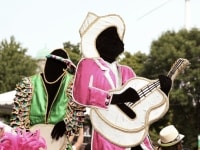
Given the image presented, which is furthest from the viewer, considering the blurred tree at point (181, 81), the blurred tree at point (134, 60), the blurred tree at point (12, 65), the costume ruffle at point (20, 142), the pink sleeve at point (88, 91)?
the blurred tree at point (134, 60)

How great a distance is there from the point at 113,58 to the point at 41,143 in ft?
4.42

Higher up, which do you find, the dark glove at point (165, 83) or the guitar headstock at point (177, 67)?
the guitar headstock at point (177, 67)

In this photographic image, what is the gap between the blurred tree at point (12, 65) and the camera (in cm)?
2548

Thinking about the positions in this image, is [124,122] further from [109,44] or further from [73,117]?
[109,44]

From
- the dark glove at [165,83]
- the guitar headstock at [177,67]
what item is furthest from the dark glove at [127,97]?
the guitar headstock at [177,67]

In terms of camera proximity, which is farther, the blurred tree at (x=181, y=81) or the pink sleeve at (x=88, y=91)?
the blurred tree at (x=181, y=81)

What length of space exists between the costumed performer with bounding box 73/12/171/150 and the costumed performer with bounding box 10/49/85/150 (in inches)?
6.8

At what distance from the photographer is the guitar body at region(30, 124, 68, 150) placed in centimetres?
378

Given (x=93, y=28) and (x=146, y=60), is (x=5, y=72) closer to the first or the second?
(x=146, y=60)

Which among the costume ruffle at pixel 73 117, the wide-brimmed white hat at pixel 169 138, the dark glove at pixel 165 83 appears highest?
the dark glove at pixel 165 83

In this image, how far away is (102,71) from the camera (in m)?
3.78

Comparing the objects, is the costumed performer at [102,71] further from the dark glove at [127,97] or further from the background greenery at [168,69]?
the background greenery at [168,69]

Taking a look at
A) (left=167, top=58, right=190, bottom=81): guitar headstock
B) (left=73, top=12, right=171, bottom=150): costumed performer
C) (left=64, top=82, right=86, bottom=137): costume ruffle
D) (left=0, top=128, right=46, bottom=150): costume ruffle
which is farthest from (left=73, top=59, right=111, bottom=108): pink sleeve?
(left=0, top=128, right=46, bottom=150): costume ruffle

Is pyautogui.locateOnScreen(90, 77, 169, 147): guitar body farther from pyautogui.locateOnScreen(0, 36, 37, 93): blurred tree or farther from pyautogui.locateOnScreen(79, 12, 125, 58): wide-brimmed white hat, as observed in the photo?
pyautogui.locateOnScreen(0, 36, 37, 93): blurred tree
